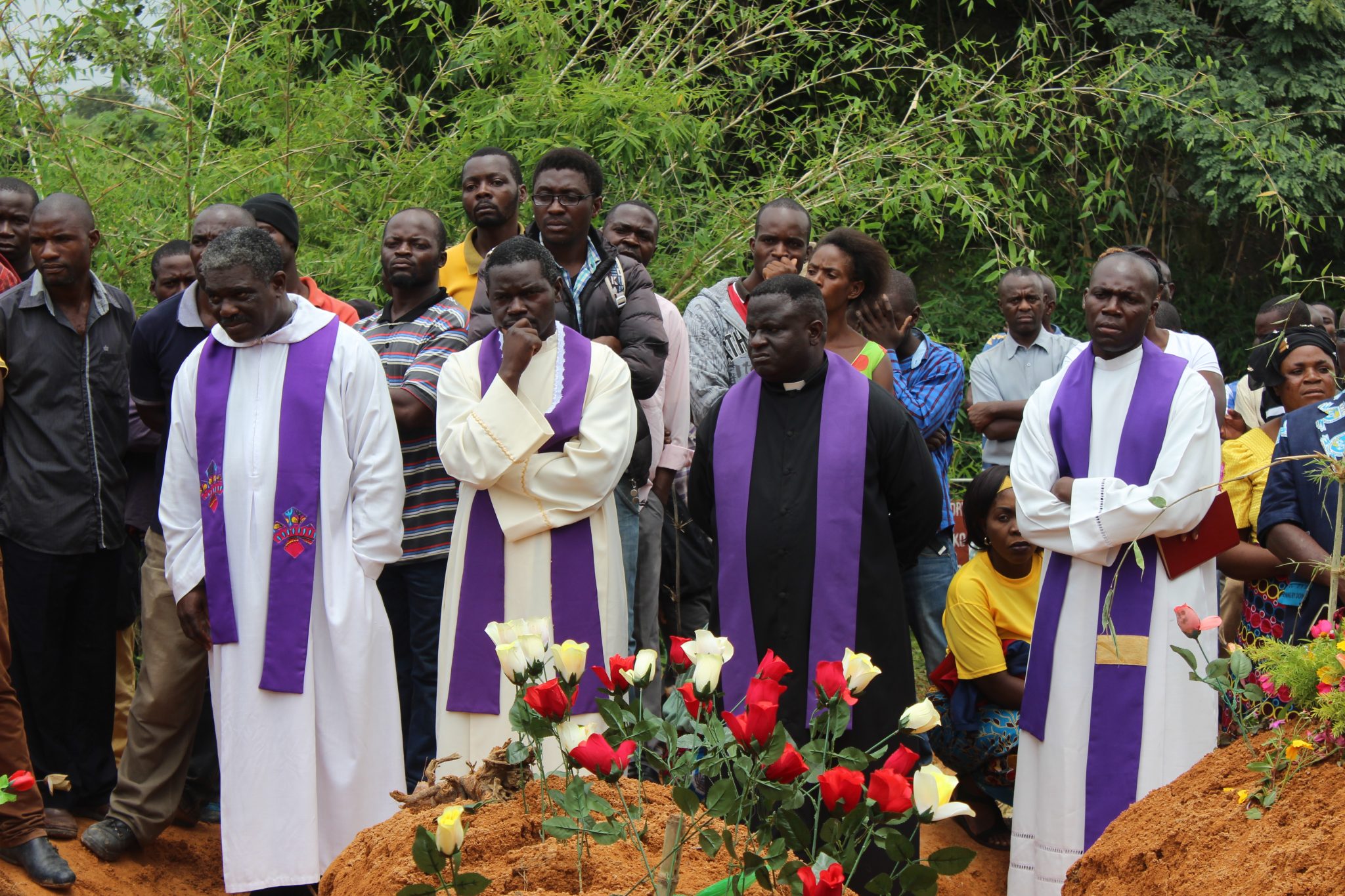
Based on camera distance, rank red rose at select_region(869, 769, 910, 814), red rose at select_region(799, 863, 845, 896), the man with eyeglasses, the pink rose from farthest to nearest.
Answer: the man with eyeglasses, the pink rose, red rose at select_region(869, 769, 910, 814), red rose at select_region(799, 863, 845, 896)

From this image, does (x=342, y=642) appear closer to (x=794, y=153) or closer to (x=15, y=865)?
(x=15, y=865)

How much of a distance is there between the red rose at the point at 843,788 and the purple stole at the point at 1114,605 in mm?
2704

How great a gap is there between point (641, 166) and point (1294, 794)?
6.94 metres

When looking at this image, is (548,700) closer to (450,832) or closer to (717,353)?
(450,832)

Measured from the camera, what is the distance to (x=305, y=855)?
5.19m

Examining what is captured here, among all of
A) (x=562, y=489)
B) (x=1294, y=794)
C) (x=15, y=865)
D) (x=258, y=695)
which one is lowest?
(x=15, y=865)

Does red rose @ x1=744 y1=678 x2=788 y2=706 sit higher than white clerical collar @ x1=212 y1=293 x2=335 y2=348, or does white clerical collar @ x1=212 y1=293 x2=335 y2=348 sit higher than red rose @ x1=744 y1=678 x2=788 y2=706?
white clerical collar @ x1=212 y1=293 x2=335 y2=348

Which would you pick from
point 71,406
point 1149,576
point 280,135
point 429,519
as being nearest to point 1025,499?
point 1149,576

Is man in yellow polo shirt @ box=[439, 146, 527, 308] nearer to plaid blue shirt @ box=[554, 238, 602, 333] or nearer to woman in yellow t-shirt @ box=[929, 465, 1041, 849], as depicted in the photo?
plaid blue shirt @ box=[554, 238, 602, 333]

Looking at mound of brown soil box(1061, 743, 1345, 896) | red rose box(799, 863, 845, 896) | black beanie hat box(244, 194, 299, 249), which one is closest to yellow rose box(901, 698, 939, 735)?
red rose box(799, 863, 845, 896)

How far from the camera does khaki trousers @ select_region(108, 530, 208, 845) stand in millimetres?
5586

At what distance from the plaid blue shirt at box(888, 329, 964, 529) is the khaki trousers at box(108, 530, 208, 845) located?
3212 millimetres

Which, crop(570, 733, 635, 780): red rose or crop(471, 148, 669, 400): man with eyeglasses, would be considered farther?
crop(471, 148, 669, 400): man with eyeglasses

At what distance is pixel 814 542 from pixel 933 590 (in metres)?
1.55
